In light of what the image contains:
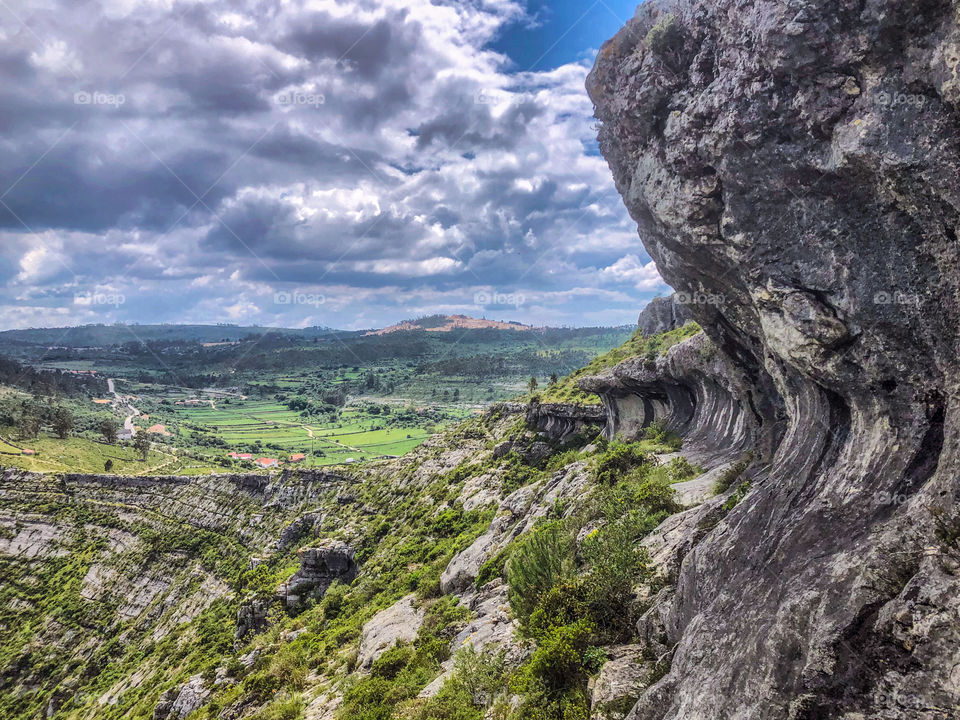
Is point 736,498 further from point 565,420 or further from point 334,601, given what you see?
point 565,420

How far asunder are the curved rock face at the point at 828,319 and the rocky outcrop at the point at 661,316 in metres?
60.8

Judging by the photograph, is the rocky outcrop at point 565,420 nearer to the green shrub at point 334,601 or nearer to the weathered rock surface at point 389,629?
the green shrub at point 334,601

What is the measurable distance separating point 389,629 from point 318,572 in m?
21.6

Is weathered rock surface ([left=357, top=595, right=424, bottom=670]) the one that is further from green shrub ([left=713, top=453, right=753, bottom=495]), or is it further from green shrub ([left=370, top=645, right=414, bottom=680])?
green shrub ([left=713, top=453, right=753, bottom=495])

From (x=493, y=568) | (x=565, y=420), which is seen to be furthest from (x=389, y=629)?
(x=565, y=420)

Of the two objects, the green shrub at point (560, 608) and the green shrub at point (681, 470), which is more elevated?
the green shrub at point (681, 470)

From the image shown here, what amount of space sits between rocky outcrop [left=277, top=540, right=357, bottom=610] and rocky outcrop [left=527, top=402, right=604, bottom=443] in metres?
25.6

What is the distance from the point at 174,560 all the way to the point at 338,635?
60.9 metres

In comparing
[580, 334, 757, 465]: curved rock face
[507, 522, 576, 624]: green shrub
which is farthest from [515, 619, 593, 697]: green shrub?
[580, 334, 757, 465]: curved rock face

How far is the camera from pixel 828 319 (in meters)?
9.96

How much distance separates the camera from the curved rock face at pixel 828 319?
7125 mm

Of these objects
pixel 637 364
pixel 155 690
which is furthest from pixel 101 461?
pixel 637 364

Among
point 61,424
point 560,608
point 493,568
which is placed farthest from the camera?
point 61,424

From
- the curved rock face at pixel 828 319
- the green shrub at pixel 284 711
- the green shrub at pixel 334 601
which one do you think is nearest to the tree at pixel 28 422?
the green shrub at pixel 334 601
